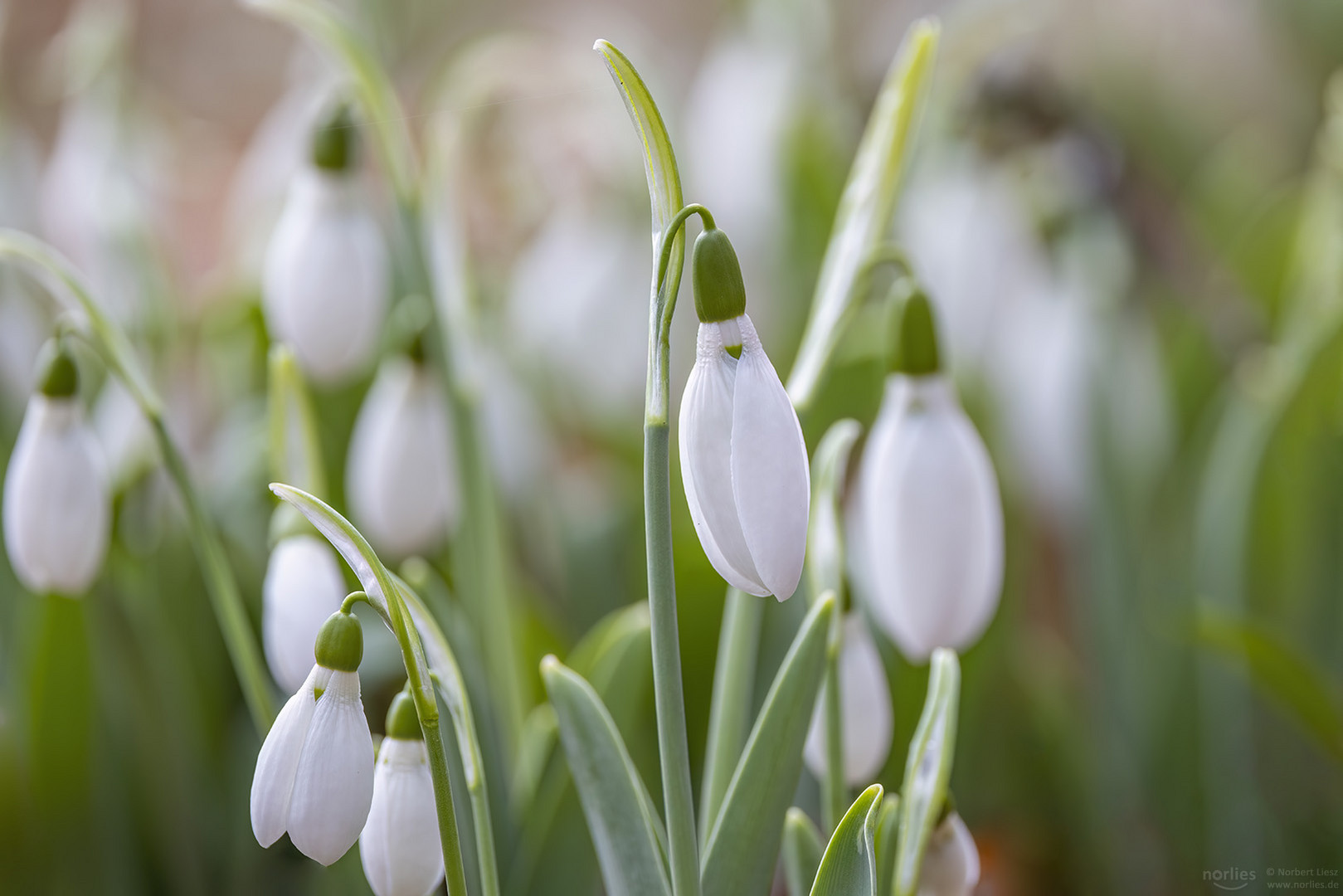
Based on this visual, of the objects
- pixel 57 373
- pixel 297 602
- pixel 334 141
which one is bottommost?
pixel 297 602

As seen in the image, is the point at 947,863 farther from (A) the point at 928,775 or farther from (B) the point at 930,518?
(B) the point at 930,518

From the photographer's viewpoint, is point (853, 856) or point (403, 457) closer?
point (853, 856)

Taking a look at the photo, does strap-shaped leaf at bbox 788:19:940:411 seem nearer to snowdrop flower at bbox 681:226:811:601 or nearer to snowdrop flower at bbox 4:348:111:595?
snowdrop flower at bbox 681:226:811:601

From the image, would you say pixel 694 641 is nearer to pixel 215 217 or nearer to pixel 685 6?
pixel 215 217

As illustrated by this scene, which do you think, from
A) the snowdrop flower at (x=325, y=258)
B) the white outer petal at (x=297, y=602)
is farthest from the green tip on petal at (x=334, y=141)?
the white outer petal at (x=297, y=602)

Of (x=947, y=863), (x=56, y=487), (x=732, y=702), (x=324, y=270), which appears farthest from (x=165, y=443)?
(x=947, y=863)

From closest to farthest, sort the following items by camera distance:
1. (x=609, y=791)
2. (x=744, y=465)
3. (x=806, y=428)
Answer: (x=744, y=465) → (x=609, y=791) → (x=806, y=428)

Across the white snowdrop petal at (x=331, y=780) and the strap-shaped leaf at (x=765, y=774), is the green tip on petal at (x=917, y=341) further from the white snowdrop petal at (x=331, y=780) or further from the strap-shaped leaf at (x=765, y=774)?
the white snowdrop petal at (x=331, y=780)

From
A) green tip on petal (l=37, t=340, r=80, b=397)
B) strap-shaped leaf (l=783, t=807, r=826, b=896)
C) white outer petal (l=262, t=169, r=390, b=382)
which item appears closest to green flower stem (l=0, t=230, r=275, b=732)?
green tip on petal (l=37, t=340, r=80, b=397)
